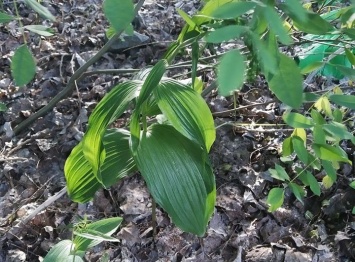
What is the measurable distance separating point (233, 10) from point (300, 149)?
0.93 m

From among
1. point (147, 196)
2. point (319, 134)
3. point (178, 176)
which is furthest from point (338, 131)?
point (147, 196)

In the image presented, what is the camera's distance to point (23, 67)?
920 millimetres

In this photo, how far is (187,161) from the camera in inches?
61.9

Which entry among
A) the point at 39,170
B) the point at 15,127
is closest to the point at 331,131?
the point at 39,170

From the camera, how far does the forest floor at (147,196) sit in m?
2.00

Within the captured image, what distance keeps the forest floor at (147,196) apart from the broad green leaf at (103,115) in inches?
22.0

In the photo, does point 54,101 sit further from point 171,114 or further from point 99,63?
point 171,114

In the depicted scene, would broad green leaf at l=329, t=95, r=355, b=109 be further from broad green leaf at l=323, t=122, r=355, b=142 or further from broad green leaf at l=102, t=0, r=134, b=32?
broad green leaf at l=102, t=0, r=134, b=32

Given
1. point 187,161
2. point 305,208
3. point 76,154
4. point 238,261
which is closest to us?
point 187,161

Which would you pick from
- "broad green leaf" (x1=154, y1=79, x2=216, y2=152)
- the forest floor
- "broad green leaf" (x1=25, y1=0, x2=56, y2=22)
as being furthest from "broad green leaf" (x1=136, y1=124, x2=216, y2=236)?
"broad green leaf" (x1=25, y1=0, x2=56, y2=22)

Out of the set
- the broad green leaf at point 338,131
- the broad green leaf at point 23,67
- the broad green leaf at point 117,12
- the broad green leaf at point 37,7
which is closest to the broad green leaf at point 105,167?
the broad green leaf at point 338,131

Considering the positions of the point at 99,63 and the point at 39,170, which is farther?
the point at 99,63

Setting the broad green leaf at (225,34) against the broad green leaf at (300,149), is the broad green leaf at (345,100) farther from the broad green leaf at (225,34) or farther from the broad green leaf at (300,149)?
the broad green leaf at (225,34)

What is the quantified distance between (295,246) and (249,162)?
46 centimetres
